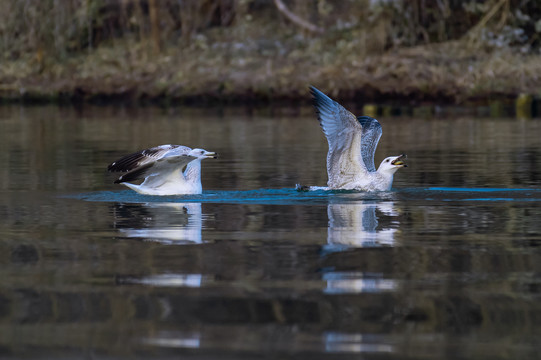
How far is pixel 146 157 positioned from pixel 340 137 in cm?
223

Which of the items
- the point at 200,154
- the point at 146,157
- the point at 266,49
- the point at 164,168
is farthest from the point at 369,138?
the point at 266,49

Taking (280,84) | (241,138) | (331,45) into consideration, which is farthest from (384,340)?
(331,45)

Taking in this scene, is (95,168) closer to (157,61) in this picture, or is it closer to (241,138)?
(241,138)

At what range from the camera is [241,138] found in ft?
78.3

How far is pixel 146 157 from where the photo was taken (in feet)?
42.3

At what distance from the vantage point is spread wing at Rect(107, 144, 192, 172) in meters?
12.8

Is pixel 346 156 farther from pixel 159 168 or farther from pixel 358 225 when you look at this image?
pixel 358 225

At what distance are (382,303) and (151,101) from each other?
3491cm

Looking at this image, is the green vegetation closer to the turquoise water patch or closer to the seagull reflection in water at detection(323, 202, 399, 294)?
the turquoise water patch

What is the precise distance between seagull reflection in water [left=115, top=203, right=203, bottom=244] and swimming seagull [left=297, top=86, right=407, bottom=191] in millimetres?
1896

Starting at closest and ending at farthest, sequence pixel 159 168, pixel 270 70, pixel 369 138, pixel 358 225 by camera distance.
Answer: pixel 358 225 → pixel 159 168 → pixel 369 138 → pixel 270 70

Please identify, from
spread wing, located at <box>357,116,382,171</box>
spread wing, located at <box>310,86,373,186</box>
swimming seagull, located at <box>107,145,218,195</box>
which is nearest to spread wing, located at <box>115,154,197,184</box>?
swimming seagull, located at <box>107,145,218,195</box>

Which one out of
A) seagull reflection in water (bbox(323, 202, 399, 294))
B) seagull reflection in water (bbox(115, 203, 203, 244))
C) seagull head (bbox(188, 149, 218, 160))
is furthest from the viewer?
seagull head (bbox(188, 149, 218, 160))

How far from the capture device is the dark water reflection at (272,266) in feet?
19.1
